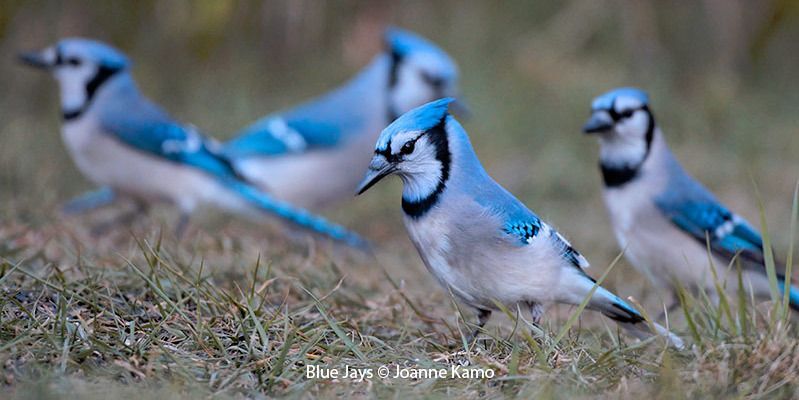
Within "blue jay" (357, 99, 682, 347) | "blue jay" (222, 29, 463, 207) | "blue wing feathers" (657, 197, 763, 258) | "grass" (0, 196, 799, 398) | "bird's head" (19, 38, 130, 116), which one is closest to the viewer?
"grass" (0, 196, 799, 398)

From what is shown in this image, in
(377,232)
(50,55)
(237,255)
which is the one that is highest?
(50,55)

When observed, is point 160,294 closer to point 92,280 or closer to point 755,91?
point 92,280

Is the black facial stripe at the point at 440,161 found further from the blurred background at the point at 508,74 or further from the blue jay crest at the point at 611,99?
the blurred background at the point at 508,74

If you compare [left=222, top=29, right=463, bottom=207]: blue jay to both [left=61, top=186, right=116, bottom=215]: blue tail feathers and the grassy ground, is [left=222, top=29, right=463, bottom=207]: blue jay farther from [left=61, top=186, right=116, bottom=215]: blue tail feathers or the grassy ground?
[left=61, top=186, right=116, bottom=215]: blue tail feathers

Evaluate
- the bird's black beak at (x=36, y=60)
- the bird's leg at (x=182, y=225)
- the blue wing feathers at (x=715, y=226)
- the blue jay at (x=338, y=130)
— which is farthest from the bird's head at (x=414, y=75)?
the blue wing feathers at (x=715, y=226)

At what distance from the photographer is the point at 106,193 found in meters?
4.86

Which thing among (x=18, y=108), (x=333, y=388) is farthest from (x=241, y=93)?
(x=333, y=388)

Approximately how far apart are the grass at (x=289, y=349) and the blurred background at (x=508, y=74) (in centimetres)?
216

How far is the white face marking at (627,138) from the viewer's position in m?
3.44

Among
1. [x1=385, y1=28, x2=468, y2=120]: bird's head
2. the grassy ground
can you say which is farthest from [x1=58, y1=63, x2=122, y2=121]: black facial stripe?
[x1=385, y1=28, x2=468, y2=120]: bird's head

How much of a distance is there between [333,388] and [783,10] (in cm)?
458

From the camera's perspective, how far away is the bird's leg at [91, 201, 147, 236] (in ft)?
13.6

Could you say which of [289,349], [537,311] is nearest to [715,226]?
[537,311]

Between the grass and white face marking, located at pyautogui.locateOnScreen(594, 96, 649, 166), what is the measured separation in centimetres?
88
